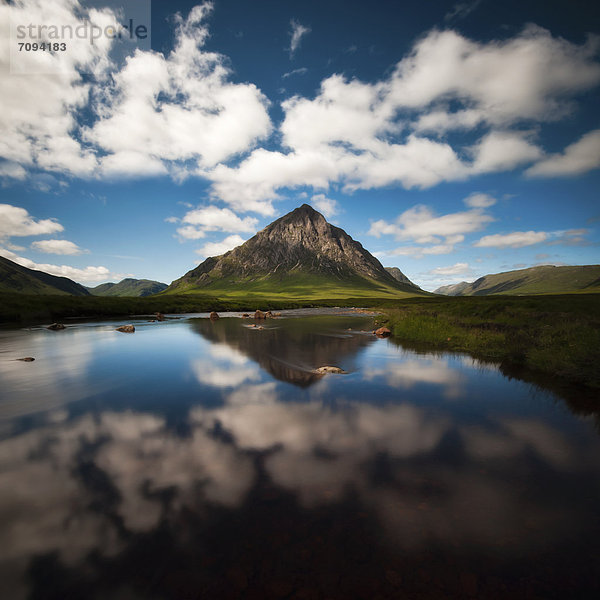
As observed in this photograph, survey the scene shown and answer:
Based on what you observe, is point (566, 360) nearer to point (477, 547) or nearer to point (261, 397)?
point (477, 547)

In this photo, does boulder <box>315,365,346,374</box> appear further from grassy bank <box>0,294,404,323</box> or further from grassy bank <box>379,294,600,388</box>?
grassy bank <box>0,294,404,323</box>

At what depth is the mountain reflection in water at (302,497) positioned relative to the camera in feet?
17.2

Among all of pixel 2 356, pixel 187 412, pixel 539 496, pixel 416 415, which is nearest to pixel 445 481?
pixel 539 496

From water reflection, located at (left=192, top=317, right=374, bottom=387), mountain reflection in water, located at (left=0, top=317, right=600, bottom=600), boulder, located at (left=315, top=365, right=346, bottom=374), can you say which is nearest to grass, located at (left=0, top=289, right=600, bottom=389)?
mountain reflection in water, located at (left=0, top=317, right=600, bottom=600)

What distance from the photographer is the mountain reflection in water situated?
→ 5230mm

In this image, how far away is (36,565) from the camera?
5551 millimetres

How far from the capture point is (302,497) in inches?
297

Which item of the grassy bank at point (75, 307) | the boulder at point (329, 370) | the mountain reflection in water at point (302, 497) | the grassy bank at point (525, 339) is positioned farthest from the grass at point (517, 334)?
the boulder at point (329, 370)

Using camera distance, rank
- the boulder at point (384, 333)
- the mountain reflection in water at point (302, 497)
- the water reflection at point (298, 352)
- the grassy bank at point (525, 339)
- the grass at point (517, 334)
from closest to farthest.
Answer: the mountain reflection in water at point (302, 497) < the grassy bank at point (525, 339) < the grass at point (517, 334) < the water reflection at point (298, 352) < the boulder at point (384, 333)

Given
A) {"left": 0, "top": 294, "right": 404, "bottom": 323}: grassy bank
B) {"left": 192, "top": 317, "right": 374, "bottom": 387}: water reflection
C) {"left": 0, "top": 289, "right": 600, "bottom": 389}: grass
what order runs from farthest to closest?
{"left": 0, "top": 294, "right": 404, "bottom": 323}: grassy bank < {"left": 192, "top": 317, "right": 374, "bottom": 387}: water reflection < {"left": 0, "top": 289, "right": 600, "bottom": 389}: grass

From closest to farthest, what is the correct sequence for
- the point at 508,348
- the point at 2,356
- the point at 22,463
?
1. the point at 22,463
2. the point at 508,348
3. the point at 2,356

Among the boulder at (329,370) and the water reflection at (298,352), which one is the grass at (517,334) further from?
the boulder at (329,370)

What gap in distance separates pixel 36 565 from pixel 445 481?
9.42 m

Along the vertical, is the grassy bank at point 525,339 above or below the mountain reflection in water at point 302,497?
above
